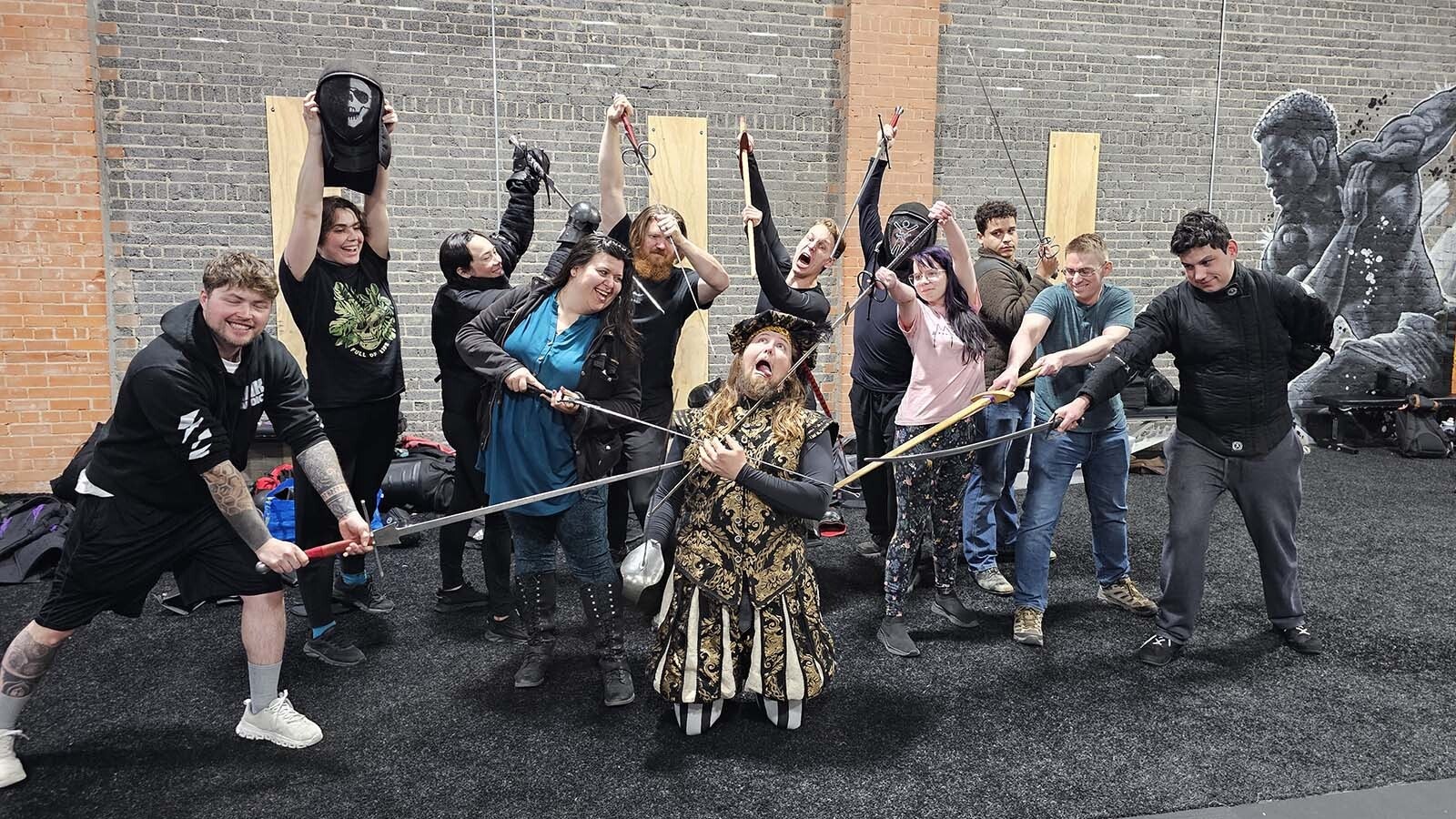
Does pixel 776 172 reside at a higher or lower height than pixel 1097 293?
higher

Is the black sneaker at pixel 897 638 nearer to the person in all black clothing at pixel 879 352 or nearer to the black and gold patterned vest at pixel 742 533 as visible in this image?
the person in all black clothing at pixel 879 352

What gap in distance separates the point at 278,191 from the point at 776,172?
3.17 m

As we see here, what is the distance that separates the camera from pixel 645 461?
3.09 meters

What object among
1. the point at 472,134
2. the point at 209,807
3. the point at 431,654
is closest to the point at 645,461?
the point at 431,654

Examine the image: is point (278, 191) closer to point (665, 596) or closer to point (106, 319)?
point (106, 319)

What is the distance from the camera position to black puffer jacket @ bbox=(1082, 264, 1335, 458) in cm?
298

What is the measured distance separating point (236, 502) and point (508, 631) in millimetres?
1295

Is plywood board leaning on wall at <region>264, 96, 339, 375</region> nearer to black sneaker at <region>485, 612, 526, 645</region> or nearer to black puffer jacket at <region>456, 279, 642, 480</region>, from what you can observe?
black sneaker at <region>485, 612, 526, 645</region>

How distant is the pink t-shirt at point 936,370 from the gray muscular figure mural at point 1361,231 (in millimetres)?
5358

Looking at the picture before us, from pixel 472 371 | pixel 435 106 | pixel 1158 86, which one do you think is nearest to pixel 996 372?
pixel 472 371

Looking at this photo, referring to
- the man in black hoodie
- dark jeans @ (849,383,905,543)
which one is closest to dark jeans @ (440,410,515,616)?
the man in black hoodie

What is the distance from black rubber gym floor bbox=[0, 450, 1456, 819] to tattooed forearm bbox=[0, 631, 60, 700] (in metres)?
0.26

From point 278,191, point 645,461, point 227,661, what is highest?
point 278,191

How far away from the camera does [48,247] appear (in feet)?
16.7
